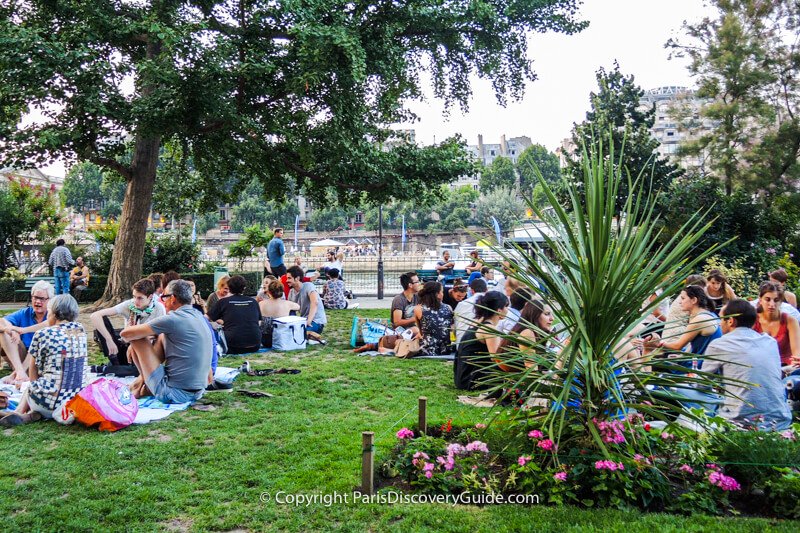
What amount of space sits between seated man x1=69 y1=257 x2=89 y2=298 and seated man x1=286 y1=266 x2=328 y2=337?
10.2m

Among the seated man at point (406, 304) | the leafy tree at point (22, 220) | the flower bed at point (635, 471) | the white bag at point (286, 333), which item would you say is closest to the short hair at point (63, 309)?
the flower bed at point (635, 471)

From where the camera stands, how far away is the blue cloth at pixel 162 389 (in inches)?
264

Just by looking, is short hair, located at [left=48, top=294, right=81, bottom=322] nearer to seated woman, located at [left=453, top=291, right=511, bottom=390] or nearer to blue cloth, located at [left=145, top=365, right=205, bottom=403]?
blue cloth, located at [left=145, top=365, right=205, bottom=403]

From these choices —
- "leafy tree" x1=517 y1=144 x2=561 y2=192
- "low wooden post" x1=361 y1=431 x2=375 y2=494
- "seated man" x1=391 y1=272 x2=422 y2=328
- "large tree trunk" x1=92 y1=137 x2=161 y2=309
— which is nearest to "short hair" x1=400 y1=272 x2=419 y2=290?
"seated man" x1=391 y1=272 x2=422 y2=328

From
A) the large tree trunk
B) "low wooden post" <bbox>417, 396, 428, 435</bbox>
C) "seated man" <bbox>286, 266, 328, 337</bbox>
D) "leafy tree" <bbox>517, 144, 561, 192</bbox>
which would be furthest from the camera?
"leafy tree" <bbox>517, 144, 561, 192</bbox>

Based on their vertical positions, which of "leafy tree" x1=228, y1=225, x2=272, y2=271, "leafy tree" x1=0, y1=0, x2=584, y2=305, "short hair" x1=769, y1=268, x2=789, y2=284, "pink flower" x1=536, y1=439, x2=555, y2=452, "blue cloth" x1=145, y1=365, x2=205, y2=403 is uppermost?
"leafy tree" x1=0, y1=0, x2=584, y2=305

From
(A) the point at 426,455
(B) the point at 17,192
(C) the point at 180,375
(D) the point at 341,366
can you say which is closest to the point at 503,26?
(D) the point at 341,366

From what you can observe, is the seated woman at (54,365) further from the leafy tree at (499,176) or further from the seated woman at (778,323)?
the leafy tree at (499,176)

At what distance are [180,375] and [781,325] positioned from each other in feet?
21.6

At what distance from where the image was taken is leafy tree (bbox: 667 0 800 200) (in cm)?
2588

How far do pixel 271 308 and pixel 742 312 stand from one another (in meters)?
7.70

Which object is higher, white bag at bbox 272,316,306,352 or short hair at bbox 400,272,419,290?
short hair at bbox 400,272,419,290

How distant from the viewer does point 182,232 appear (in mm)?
22344

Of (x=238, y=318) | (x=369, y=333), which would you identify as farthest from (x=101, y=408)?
(x=369, y=333)
